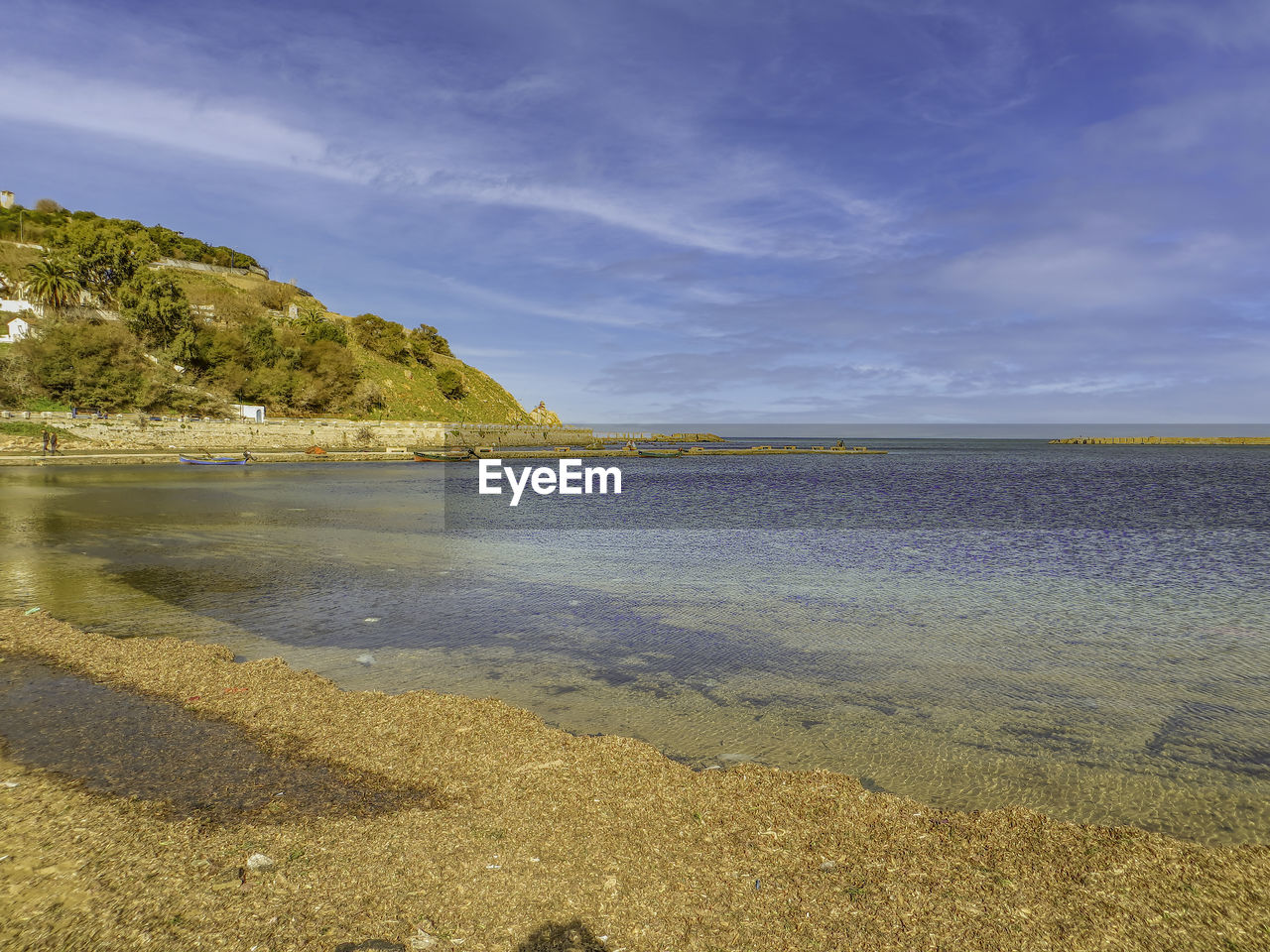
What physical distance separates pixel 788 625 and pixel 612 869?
8.59 m

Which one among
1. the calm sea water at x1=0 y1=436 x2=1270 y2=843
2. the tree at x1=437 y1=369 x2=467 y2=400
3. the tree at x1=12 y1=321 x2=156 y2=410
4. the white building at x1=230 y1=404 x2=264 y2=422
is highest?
the tree at x1=437 y1=369 x2=467 y2=400

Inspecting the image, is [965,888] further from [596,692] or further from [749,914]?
[596,692]

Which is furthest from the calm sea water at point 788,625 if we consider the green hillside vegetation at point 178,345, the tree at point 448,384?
the tree at point 448,384

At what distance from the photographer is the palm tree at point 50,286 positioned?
76.6 metres

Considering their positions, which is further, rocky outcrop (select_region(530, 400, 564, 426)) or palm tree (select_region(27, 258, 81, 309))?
rocky outcrop (select_region(530, 400, 564, 426))

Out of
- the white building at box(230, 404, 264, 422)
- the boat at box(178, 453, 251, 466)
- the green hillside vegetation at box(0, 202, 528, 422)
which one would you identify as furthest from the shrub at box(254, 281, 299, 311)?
the boat at box(178, 453, 251, 466)

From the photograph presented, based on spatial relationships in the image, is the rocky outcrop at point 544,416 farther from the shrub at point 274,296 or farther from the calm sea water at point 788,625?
the calm sea water at point 788,625

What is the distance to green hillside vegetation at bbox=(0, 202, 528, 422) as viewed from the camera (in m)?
67.9

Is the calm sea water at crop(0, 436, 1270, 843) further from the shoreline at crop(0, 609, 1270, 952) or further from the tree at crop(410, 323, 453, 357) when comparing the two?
the tree at crop(410, 323, 453, 357)

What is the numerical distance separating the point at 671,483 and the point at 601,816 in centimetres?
4866

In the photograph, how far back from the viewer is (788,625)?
13.0 m

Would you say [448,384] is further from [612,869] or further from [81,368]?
[612,869]

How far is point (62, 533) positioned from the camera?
2139 centimetres

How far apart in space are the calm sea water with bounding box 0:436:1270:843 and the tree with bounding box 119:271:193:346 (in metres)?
61.9
